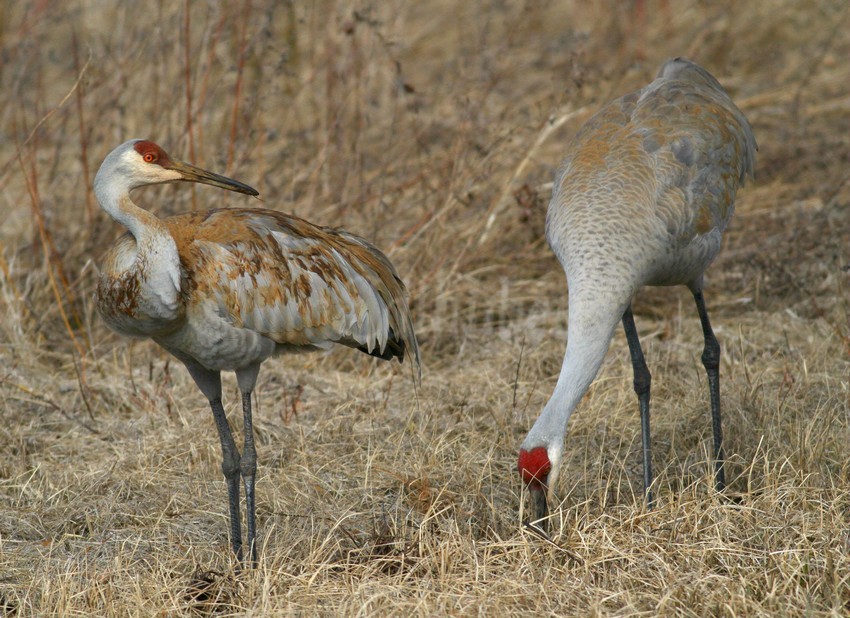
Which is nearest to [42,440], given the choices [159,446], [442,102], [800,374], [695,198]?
[159,446]

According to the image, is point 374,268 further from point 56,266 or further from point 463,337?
point 56,266

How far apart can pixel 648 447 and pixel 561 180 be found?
1060mm

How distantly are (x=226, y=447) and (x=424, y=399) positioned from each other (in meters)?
1.32

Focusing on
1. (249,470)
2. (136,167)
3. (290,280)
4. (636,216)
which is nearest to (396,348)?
(290,280)

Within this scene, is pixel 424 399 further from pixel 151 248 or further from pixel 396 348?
pixel 151 248

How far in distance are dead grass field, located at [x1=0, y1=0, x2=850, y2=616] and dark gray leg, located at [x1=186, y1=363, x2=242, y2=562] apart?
4.8 inches

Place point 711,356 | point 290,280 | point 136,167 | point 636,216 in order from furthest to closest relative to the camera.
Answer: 1. point 711,356
2. point 636,216
3. point 290,280
4. point 136,167

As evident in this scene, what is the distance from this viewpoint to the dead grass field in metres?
3.28

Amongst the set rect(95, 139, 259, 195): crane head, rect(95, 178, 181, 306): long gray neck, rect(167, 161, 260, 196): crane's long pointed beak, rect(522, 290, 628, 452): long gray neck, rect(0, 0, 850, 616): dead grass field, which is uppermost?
rect(95, 139, 259, 195): crane head

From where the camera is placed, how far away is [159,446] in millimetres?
4551

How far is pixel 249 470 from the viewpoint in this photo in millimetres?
3834

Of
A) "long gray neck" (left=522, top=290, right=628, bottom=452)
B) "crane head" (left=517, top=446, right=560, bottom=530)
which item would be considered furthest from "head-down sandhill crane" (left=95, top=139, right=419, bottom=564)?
"crane head" (left=517, top=446, right=560, bottom=530)

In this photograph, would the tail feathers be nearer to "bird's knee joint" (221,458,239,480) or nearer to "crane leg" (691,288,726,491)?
"bird's knee joint" (221,458,239,480)

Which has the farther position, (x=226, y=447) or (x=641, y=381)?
(x=641, y=381)
